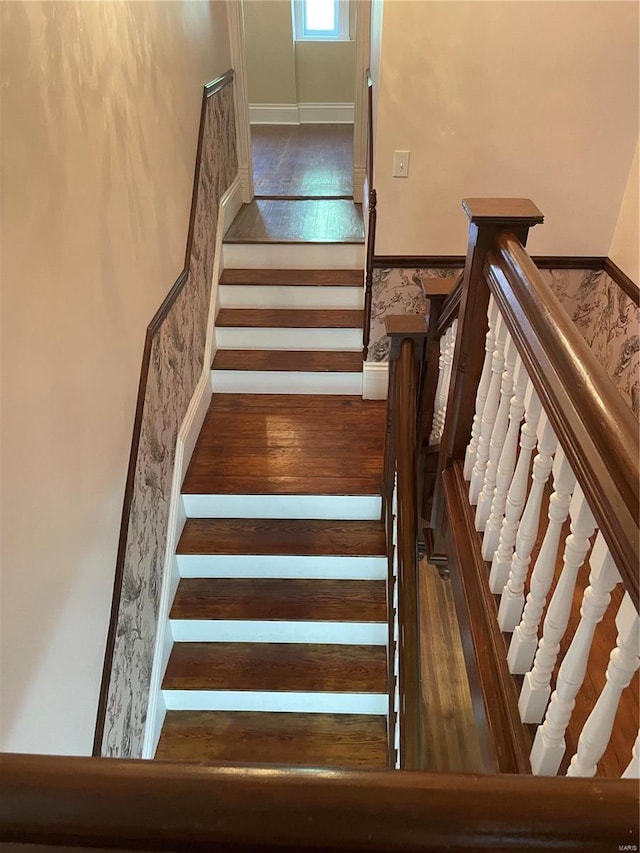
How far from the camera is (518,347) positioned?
3.68ft

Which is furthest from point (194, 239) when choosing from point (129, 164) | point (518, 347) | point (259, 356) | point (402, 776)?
point (402, 776)

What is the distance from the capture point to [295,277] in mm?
3670

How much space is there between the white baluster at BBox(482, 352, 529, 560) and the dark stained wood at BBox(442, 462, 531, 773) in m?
0.07

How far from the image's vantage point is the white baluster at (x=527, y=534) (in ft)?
3.33

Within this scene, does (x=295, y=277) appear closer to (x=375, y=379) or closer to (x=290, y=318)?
(x=290, y=318)

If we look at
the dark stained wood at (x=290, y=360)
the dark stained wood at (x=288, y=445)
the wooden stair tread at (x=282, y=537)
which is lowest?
the wooden stair tread at (x=282, y=537)

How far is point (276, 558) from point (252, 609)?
0.80ft

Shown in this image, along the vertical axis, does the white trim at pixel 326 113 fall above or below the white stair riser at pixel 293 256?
above

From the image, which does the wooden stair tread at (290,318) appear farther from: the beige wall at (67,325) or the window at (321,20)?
the window at (321,20)

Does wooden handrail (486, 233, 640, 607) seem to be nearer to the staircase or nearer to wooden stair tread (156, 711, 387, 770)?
the staircase

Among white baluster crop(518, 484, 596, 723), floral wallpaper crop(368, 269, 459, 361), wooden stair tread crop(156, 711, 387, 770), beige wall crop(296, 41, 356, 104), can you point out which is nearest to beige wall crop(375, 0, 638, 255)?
floral wallpaper crop(368, 269, 459, 361)

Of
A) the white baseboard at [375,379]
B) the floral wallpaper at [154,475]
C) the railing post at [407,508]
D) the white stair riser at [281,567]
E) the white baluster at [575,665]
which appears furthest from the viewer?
the white baseboard at [375,379]

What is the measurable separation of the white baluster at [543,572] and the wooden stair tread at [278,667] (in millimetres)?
1510

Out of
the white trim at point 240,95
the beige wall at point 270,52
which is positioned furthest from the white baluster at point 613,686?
the beige wall at point 270,52
